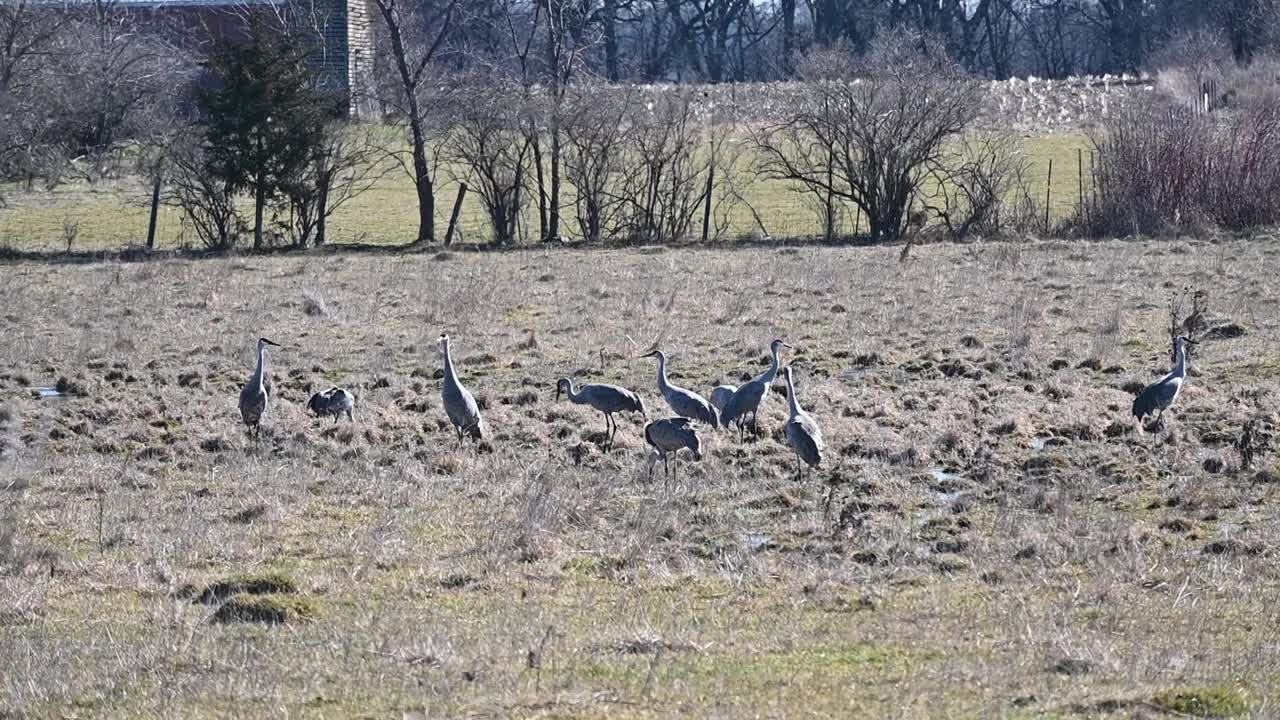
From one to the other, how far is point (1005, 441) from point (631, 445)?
272 centimetres

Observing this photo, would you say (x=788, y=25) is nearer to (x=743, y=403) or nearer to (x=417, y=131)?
(x=417, y=131)

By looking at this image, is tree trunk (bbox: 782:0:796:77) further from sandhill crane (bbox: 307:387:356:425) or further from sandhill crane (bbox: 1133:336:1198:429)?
sandhill crane (bbox: 1133:336:1198:429)

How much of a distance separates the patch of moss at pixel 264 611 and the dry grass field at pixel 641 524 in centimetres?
2

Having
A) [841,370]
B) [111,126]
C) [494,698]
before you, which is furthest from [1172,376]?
[111,126]

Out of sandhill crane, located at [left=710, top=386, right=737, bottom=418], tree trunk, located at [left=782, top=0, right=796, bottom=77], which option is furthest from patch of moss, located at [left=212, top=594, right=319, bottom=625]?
tree trunk, located at [left=782, top=0, right=796, bottom=77]

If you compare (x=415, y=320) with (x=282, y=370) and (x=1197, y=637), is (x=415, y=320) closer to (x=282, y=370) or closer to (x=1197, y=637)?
(x=282, y=370)

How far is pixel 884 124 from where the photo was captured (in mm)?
31125

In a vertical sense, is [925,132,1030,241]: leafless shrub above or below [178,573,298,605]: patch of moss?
above

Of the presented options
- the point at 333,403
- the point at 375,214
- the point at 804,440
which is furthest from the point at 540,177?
the point at 804,440

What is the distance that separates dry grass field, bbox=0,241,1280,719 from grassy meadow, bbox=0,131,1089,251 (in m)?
12.0

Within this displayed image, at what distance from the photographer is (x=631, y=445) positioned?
12.8m

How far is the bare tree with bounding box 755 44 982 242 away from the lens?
3073cm

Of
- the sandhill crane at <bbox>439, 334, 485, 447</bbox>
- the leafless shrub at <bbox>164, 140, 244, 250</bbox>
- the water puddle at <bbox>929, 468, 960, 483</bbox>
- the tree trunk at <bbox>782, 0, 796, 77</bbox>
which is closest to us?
the water puddle at <bbox>929, 468, 960, 483</bbox>

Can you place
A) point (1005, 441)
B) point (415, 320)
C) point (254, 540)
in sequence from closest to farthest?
point (254, 540), point (1005, 441), point (415, 320)
